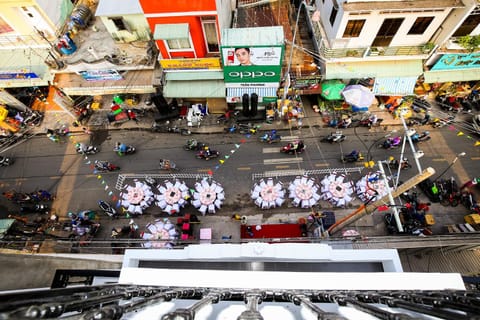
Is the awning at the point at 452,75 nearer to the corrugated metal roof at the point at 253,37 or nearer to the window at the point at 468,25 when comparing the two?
the window at the point at 468,25

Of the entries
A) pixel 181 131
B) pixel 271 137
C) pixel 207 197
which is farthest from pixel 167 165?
pixel 271 137

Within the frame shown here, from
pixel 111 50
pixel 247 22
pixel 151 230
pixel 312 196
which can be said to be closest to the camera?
pixel 151 230

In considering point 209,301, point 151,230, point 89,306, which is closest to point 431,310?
point 209,301

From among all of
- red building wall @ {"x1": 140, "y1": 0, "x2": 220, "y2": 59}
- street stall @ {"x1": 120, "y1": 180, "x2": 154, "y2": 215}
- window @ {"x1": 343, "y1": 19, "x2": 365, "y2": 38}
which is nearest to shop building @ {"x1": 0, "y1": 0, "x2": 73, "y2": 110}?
red building wall @ {"x1": 140, "y1": 0, "x2": 220, "y2": 59}

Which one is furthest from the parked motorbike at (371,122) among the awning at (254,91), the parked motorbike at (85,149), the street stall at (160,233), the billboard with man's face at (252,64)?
the parked motorbike at (85,149)

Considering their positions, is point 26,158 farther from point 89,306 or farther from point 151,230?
point 89,306
